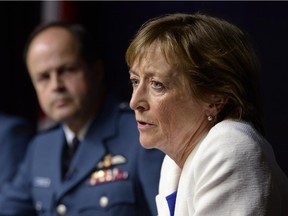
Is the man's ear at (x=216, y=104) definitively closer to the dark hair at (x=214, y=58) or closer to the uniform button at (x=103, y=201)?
the dark hair at (x=214, y=58)

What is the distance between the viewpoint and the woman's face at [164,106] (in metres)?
1.33

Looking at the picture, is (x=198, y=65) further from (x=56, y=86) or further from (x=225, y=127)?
(x=56, y=86)

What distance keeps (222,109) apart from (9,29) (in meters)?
1.87

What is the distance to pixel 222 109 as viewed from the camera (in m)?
1.34

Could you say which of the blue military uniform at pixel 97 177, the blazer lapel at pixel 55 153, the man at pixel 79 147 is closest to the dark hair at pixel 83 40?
the man at pixel 79 147

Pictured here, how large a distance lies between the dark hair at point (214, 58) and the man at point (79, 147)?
73 cm

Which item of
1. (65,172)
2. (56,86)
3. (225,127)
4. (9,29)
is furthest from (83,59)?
(225,127)

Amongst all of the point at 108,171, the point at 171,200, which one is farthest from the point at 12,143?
the point at 171,200

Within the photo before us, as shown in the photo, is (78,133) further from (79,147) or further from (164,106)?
(164,106)

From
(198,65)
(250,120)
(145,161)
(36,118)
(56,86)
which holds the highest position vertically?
(198,65)

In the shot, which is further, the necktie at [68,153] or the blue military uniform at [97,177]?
the necktie at [68,153]

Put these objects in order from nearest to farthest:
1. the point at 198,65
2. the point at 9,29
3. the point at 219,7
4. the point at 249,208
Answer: the point at 249,208, the point at 198,65, the point at 219,7, the point at 9,29

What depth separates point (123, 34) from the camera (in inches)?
102

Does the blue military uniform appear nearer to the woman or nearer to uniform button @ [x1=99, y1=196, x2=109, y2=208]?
uniform button @ [x1=99, y1=196, x2=109, y2=208]
